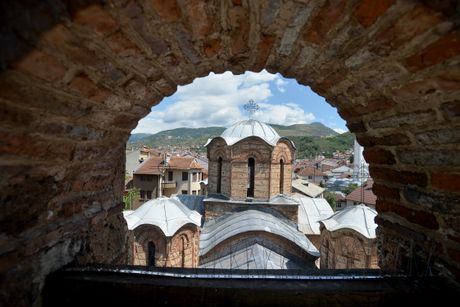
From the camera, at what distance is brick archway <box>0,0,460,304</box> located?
972mm

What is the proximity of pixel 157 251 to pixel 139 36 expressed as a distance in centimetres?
831

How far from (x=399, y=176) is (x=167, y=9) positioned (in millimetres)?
1676

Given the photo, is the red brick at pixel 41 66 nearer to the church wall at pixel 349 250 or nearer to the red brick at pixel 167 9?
the red brick at pixel 167 9

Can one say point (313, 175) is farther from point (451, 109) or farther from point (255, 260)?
point (451, 109)

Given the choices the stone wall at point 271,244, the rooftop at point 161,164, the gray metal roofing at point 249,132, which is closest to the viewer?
the stone wall at point 271,244

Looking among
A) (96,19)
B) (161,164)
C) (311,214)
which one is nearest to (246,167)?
(311,214)

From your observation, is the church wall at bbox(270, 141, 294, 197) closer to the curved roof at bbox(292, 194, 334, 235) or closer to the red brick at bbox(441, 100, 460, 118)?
the curved roof at bbox(292, 194, 334, 235)

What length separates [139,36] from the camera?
1133 mm

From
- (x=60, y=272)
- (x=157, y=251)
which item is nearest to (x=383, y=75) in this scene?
(x=60, y=272)

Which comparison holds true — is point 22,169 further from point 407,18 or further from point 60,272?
point 407,18

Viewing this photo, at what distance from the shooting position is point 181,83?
1764 mm

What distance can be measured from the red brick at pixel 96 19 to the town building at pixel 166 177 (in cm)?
2225

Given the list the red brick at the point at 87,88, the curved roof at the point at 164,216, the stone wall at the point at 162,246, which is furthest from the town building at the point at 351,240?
the red brick at the point at 87,88

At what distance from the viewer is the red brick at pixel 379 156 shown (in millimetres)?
1861
